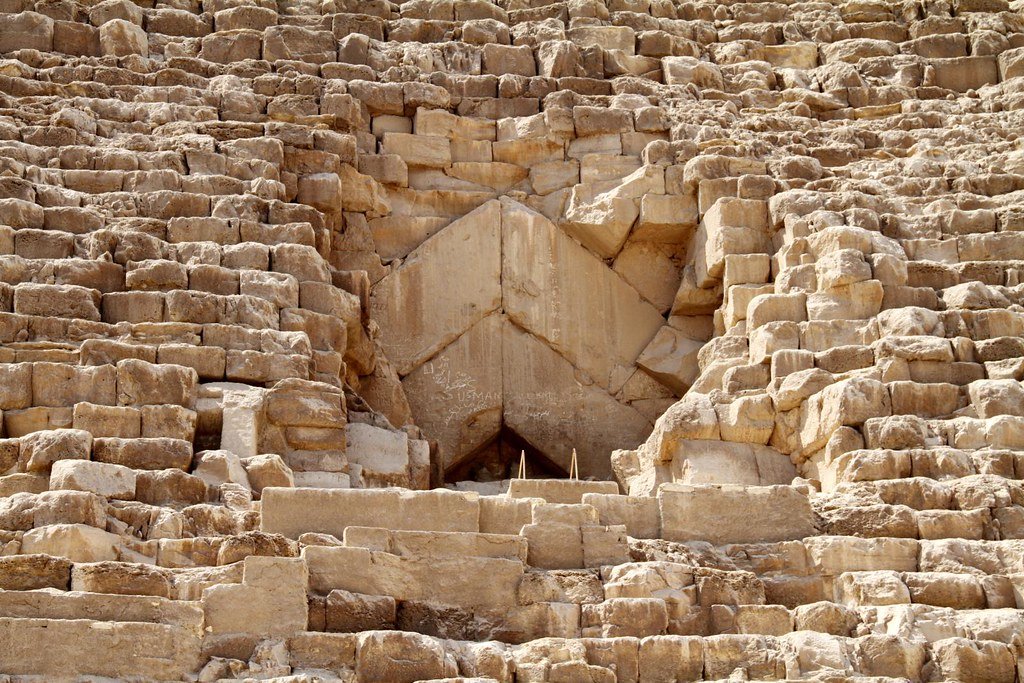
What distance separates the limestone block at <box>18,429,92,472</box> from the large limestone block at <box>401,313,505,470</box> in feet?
13.0

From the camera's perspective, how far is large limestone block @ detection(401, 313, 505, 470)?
14102 mm

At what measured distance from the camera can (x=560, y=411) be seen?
14.3m

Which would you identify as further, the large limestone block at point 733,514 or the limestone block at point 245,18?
the limestone block at point 245,18

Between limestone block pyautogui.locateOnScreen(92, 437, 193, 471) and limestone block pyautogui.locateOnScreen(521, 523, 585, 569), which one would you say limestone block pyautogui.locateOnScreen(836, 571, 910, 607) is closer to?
limestone block pyautogui.locateOnScreen(521, 523, 585, 569)

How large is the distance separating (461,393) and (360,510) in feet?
13.7

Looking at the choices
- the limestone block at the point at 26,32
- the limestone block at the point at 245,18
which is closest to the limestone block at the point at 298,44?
the limestone block at the point at 245,18

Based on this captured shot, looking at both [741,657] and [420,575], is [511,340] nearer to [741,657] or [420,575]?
[420,575]

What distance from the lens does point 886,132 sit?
49.9 feet

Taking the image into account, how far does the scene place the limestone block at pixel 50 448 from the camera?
10.5 meters

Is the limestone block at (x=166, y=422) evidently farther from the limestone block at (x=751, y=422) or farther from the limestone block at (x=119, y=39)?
the limestone block at (x=119, y=39)

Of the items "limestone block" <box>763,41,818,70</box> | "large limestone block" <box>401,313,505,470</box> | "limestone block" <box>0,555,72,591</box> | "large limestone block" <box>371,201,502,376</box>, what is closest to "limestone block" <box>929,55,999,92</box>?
"limestone block" <box>763,41,818,70</box>

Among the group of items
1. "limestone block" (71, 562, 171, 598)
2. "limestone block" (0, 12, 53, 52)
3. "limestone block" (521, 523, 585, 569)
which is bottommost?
"limestone block" (71, 562, 171, 598)

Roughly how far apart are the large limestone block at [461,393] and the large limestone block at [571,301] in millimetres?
437

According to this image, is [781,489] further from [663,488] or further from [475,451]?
[475,451]
